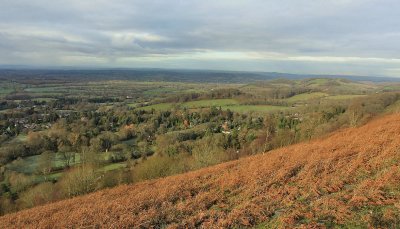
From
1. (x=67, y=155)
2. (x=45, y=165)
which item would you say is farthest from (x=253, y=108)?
(x=45, y=165)

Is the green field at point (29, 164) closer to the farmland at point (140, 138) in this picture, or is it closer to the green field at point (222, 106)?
the farmland at point (140, 138)

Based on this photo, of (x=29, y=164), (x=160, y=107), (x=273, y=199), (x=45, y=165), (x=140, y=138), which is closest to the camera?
(x=273, y=199)

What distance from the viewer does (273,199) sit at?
1095 cm

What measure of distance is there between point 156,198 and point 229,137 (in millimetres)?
42689

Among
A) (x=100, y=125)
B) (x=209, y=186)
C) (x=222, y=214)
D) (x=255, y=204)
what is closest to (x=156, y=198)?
(x=209, y=186)

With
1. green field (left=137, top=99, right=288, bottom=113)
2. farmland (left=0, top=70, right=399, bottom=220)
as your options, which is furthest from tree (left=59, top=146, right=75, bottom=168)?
green field (left=137, top=99, right=288, bottom=113)

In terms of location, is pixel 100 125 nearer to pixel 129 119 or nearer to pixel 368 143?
pixel 129 119

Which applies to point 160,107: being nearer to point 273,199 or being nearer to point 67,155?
point 67,155

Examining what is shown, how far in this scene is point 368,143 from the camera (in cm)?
1638

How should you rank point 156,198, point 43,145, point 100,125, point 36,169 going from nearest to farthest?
point 156,198, point 36,169, point 43,145, point 100,125

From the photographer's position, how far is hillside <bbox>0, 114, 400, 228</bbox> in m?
9.26

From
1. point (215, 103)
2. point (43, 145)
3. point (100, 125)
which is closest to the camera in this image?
point (43, 145)

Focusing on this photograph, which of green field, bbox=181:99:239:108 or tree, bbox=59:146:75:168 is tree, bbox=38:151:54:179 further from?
green field, bbox=181:99:239:108

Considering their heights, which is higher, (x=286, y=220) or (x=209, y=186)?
(x=286, y=220)
